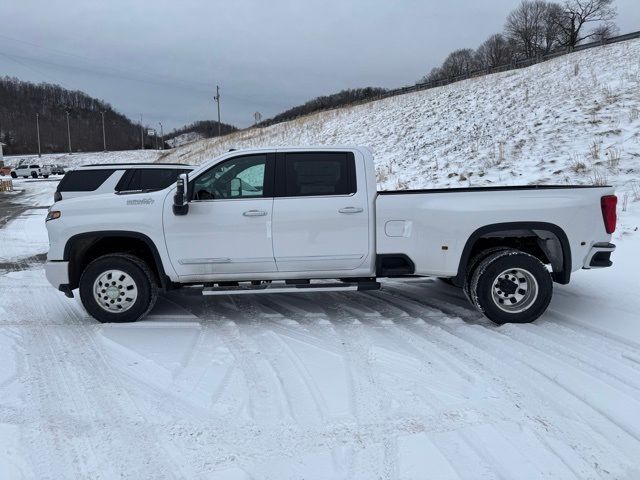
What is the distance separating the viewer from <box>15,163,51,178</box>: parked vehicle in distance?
5300 cm

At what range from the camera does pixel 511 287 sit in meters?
5.26

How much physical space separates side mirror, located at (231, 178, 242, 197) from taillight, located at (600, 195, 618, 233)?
3.85m

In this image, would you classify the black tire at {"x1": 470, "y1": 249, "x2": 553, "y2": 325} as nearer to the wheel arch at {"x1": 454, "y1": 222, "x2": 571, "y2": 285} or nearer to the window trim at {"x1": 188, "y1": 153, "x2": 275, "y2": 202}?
the wheel arch at {"x1": 454, "y1": 222, "x2": 571, "y2": 285}

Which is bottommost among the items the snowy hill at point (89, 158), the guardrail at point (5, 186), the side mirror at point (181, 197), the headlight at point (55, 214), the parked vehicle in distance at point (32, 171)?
the headlight at point (55, 214)

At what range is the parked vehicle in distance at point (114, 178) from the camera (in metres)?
10.0

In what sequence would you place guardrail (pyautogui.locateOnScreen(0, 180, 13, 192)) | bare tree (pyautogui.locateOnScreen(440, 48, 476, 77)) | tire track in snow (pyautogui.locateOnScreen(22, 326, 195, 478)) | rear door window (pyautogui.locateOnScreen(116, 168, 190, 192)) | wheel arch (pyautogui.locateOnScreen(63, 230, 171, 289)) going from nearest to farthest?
tire track in snow (pyautogui.locateOnScreen(22, 326, 195, 478)) → wheel arch (pyautogui.locateOnScreen(63, 230, 171, 289)) → rear door window (pyautogui.locateOnScreen(116, 168, 190, 192)) → guardrail (pyautogui.locateOnScreen(0, 180, 13, 192)) → bare tree (pyautogui.locateOnScreen(440, 48, 476, 77))

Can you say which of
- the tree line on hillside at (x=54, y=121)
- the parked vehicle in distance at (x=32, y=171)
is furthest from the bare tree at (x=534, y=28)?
the tree line on hillside at (x=54, y=121)

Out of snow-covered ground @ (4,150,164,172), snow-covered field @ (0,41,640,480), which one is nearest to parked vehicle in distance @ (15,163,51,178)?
snow-covered ground @ (4,150,164,172)

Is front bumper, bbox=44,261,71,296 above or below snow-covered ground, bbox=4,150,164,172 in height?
below

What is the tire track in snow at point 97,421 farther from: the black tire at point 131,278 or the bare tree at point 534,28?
the bare tree at point 534,28

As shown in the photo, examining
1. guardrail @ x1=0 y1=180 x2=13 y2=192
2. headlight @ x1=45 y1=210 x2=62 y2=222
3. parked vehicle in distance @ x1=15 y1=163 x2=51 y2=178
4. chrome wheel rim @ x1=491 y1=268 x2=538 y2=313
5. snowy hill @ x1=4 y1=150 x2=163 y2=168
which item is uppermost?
snowy hill @ x1=4 y1=150 x2=163 y2=168

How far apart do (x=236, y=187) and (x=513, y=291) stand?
320 centimetres

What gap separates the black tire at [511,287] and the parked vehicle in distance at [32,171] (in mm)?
58272

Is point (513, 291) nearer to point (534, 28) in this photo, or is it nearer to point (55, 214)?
point (55, 214)
